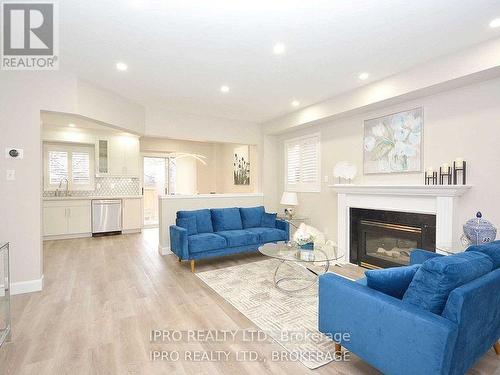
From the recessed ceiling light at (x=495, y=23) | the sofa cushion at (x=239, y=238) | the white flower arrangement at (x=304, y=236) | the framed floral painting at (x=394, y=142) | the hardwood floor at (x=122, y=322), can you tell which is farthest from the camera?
the sofa cushion at (x=239, y=238)

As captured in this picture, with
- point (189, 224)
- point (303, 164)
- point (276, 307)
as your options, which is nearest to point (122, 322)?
point (276, 307)

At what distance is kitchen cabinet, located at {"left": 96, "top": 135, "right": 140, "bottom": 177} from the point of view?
687cm

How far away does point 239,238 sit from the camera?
14.7 feet

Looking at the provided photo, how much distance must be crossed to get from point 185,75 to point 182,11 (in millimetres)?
1377

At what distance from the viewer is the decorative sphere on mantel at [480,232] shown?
2.60 m

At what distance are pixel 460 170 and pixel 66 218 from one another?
25.5ft

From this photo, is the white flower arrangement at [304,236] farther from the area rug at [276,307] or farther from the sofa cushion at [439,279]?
the sofa cushion at [439,279]

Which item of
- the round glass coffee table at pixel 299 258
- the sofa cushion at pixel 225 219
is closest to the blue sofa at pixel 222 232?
the sofa cushion at pixel 225 219

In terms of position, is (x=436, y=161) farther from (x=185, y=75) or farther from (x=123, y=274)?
(x=123, y=274)

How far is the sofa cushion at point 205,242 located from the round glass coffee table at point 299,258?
91cm

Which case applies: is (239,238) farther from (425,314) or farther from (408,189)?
(425,314)

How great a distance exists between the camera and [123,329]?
2.47 m

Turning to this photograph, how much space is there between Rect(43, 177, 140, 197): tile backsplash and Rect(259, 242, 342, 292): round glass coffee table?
5.26 meters
